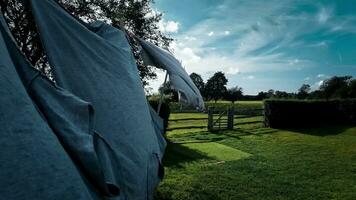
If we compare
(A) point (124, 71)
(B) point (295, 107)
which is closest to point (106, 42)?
(A) point (124, 71)

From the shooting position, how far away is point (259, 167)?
1280cm

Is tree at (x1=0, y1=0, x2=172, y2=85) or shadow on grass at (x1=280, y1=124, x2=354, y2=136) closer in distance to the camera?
tree at (x1=0, y1=0, x2=172, y2=85)

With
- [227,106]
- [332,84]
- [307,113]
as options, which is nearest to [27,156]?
[307,113]

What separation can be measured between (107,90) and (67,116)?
3.89 feet

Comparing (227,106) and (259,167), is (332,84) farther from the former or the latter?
(259,167)

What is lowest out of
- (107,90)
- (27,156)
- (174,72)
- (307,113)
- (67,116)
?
(307,113)

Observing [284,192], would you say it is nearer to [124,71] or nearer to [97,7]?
[124,71]

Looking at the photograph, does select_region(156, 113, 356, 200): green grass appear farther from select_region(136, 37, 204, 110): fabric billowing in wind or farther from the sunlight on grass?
select_region(136, 37, 204, 110): fabric billowing in wind

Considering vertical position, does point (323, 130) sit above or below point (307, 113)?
below

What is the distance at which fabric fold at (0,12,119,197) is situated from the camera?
291cm

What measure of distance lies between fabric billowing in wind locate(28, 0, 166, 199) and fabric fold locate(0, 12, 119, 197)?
1.90ft

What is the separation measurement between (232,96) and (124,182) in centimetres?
8096

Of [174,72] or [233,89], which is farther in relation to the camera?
[233,89]

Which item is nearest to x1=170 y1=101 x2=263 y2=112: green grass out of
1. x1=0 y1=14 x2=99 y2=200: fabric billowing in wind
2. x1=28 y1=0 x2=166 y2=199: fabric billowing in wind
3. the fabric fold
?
x1=28 y1=0 x2=166 y2=199: fabric billowing in wind
